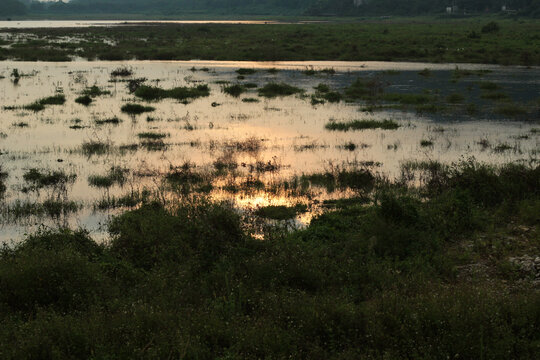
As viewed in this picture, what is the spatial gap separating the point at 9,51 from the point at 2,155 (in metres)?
49.5

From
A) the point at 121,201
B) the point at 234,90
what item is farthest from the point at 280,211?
the point at 234,90

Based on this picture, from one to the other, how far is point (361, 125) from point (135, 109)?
13072 millimetres

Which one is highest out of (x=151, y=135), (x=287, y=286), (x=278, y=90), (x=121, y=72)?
(x=121, y=72)

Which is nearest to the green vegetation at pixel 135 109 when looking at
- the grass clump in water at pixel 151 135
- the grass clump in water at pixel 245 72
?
the grass clump in water at pixel 151 135

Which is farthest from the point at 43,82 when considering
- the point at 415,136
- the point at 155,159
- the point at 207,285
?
the point at 207,285

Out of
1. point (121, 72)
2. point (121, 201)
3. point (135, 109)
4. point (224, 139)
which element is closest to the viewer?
point (121, 201)

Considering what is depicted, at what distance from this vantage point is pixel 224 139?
23.9 m

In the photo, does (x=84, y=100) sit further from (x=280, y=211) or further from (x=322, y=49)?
(x=322, y=49)

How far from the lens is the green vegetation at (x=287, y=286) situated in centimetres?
752

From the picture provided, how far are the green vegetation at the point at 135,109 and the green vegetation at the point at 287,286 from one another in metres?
18.0

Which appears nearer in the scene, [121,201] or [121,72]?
[121,201]

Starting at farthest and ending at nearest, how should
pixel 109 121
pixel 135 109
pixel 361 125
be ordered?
pixel 135 109, pixel 109 121, pixel 361 125

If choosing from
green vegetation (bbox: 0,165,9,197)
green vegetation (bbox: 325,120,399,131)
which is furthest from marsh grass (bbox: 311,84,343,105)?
green vegetation (bbox: 0,165,9,197)

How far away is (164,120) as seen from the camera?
92.6 ft
